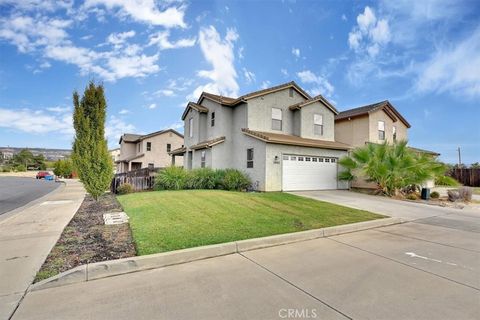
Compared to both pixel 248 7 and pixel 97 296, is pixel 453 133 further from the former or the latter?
pixel 97 296

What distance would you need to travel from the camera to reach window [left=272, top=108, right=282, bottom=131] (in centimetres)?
1834

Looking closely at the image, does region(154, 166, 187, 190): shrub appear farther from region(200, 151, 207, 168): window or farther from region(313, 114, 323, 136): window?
region(313, 114, 323, 136): window

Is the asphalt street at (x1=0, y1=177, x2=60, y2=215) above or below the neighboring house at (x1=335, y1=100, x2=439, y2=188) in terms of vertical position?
below

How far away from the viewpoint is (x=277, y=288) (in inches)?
143

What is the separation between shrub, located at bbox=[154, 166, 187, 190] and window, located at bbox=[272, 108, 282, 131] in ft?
24.5

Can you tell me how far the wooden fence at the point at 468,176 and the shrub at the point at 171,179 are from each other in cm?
2860

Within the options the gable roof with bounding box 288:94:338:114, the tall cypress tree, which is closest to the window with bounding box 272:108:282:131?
the gable roof with bounding box 288:94:338:114

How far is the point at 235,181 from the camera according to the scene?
1522 centimetres

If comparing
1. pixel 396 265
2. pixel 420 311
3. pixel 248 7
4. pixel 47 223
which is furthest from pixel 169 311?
pixel 248 7

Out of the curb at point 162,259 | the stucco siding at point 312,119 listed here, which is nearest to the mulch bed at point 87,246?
the curb at point 162,259

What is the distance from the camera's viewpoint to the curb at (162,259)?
3.88 metres

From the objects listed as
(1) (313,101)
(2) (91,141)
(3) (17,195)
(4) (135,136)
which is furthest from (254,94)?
(4) (135,136)

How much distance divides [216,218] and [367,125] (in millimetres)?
17691

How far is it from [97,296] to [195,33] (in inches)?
600
